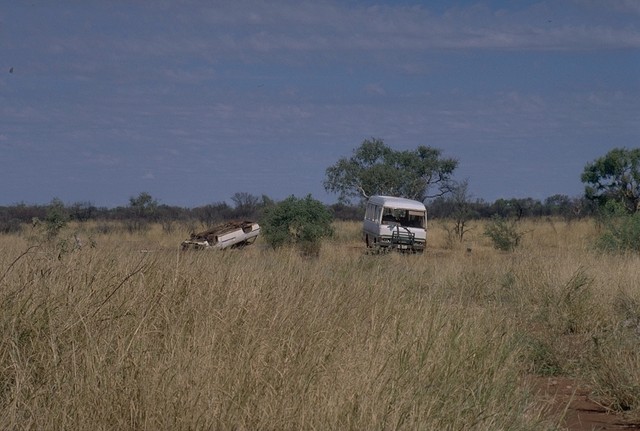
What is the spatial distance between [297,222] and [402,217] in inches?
155

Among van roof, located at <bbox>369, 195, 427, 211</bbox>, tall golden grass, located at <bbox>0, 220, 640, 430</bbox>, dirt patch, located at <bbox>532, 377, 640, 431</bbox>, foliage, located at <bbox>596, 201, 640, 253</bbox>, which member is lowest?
dirt patch, located at <bbox>532, 377, 640, 431</bbox>

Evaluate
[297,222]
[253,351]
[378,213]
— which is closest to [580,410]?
[253,351]

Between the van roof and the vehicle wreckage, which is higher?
the van roof

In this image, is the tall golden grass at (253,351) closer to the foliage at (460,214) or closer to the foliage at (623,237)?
the foliage at (623,237)

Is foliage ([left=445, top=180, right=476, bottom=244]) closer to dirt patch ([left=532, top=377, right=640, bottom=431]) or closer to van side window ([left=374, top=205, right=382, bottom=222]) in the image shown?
van side window ([left=374, top=205, right=382, bottom=222])

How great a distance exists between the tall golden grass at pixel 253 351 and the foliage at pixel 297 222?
65.4 feet

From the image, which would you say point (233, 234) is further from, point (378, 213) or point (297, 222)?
point (378, 213)

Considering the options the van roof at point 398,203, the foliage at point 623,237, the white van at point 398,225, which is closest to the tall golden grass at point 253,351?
the foliage at point 623,237

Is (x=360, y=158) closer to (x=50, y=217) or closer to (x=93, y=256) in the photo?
(x=50, y=217)

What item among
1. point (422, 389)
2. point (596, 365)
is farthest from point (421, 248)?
point (422, 389)

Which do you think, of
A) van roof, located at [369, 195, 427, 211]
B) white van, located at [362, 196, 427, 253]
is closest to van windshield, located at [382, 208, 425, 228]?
white van, located at [362, 196, 427, 253]

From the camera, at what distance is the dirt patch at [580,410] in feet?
26.1

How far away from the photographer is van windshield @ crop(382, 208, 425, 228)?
3250 cm

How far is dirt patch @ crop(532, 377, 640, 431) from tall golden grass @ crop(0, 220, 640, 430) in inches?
5.7
